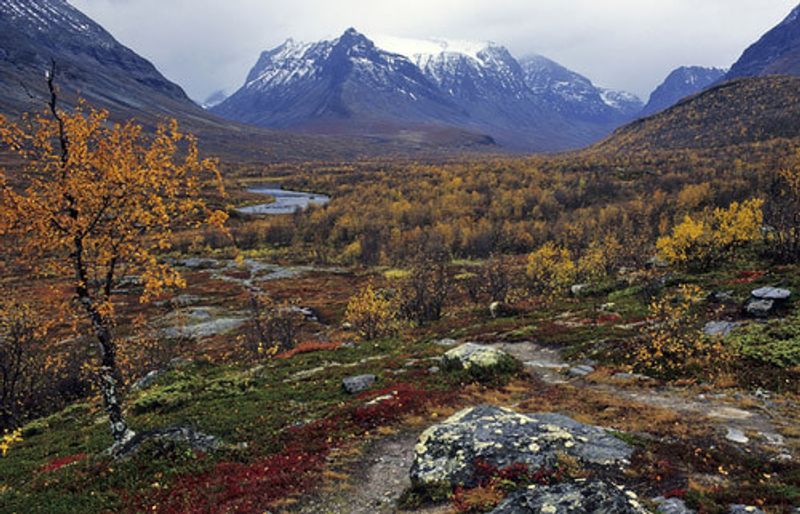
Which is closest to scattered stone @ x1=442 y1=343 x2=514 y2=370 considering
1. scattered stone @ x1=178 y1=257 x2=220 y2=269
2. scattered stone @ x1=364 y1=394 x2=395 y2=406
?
scattered stone @ x1=364 y1=394 x2=395 y2=406

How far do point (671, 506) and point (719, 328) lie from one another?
20.3m

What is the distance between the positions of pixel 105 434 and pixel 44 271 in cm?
887

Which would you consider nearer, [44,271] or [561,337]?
[44,271]

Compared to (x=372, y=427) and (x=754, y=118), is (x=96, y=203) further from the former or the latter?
(x=754, y=118)

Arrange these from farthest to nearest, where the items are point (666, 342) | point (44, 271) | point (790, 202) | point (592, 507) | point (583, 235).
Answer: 1. point (583, 235)
2. point (790, 202)
3. point (666, 342)
4. point (44, 271)
5. point (592, 507)

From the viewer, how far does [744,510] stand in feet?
31.2

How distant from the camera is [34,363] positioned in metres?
32.4

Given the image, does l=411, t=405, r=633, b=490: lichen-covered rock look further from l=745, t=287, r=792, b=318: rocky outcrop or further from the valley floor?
l=745, t=287, r=792, b=318: rocky outcrop

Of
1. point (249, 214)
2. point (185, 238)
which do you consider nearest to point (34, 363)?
point (185, 238)

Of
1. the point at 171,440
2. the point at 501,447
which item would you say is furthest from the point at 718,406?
the point at 171,440

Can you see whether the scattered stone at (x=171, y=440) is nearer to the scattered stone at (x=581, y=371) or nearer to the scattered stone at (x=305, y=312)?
the scattered stone at (x=581, y=371)

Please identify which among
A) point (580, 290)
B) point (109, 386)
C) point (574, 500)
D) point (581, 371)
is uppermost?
point (574, 500)

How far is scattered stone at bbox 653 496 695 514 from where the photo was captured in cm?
976

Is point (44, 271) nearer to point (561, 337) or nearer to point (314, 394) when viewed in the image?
point (314, 394)
